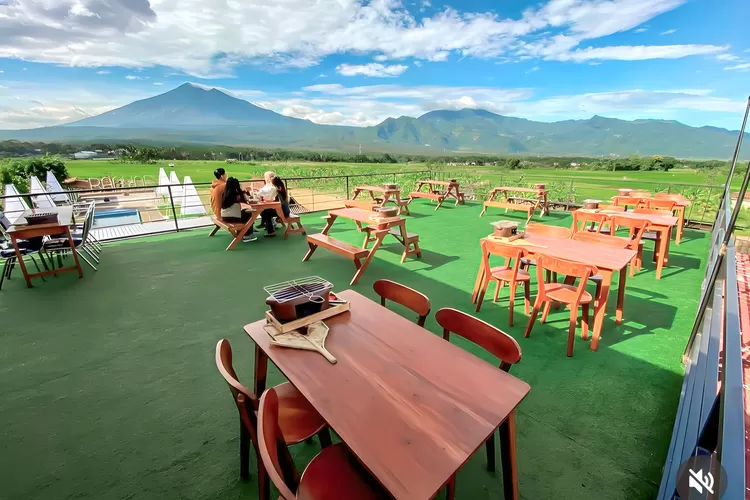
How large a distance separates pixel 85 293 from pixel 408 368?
424 cm

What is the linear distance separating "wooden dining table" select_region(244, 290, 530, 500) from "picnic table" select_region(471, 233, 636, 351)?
1.81 meters

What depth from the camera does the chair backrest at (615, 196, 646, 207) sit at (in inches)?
232

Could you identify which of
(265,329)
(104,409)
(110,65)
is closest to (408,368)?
(265,329)

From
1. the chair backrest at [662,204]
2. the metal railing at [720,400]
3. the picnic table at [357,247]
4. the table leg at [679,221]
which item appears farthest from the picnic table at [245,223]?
the table leg at [679,221]

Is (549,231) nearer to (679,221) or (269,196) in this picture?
(679,221)

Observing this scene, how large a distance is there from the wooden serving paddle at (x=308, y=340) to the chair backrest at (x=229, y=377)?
20cm

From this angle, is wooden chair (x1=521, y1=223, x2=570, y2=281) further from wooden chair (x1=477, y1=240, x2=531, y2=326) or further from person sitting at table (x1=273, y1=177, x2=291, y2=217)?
person sitting at table (x1=273, y1=177, x2=291, y2=217)

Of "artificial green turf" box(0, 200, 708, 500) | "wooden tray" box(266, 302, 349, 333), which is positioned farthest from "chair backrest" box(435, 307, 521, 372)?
"artificial green turf" box(0, 200, 708, 500)

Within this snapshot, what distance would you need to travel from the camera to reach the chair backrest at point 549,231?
338 centimetres

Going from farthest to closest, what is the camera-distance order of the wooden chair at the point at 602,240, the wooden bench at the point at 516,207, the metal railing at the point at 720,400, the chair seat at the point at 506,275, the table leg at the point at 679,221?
1. the wooden bench at the point at 516,207
2. the table leg at the point at 679,221
3. the wooden chair at the point at 602,240
4. the chair seat at the point at 506,275
5. the metal railing at the point at 720,400

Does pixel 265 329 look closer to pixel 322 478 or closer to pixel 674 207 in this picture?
pixel 322 478

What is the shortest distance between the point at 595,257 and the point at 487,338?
191 cm

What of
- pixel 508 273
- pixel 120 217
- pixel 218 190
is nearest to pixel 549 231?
pixel 508 273

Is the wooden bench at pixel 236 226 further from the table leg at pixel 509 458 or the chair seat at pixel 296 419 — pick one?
the table leg at pixel 509 458
